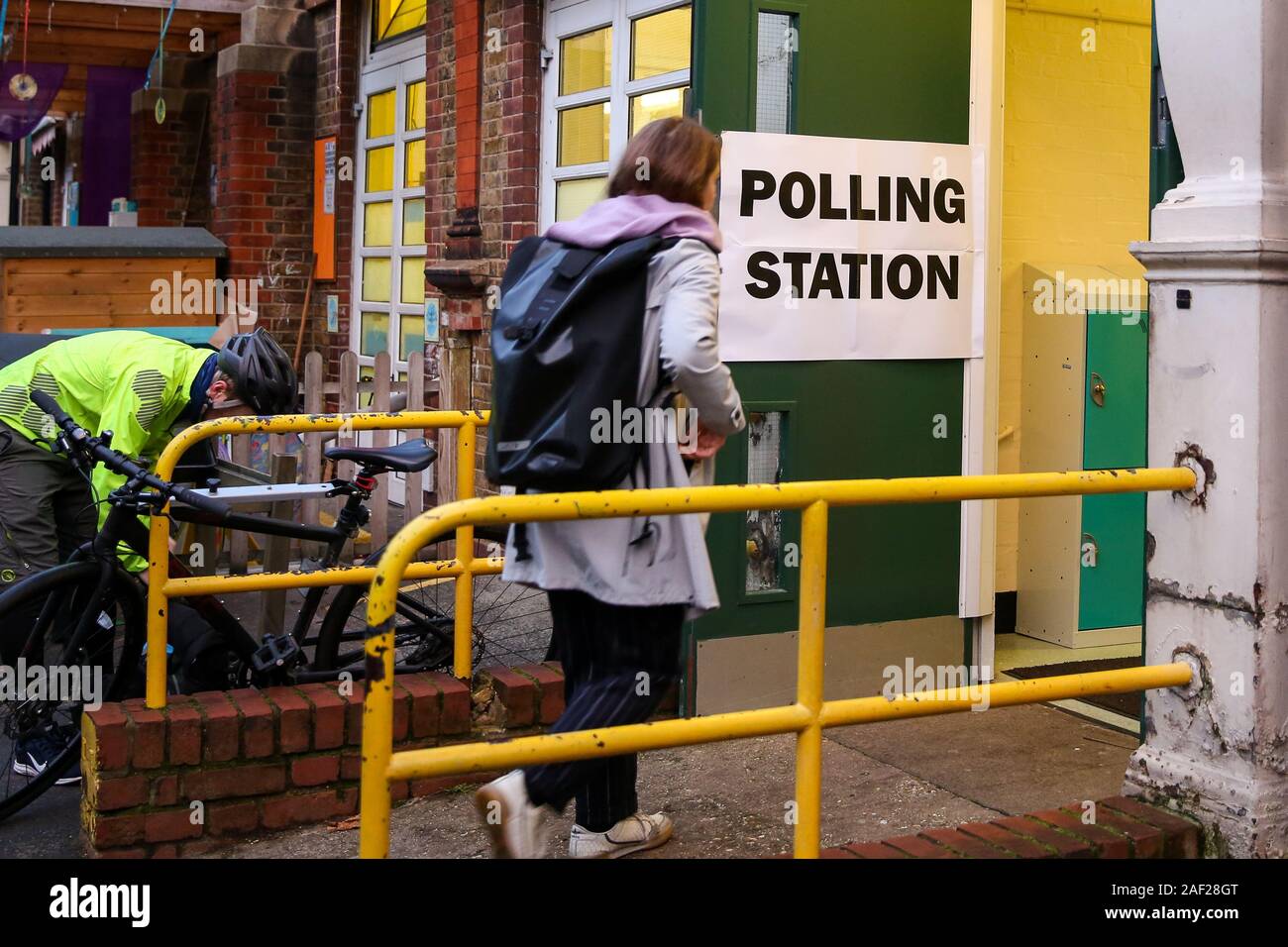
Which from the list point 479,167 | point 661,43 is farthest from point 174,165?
point 661,43

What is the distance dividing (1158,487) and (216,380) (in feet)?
9.88

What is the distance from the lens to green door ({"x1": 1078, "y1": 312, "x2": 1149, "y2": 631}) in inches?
266

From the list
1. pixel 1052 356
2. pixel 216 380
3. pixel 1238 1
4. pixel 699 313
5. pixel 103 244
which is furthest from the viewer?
pixel 103 244

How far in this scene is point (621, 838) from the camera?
4.26m

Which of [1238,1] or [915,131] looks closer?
[1238,1]

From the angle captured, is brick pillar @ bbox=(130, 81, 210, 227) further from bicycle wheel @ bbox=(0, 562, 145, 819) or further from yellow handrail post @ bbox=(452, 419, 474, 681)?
yellow handrail post @ bbox=(452, 419, 474, 681)

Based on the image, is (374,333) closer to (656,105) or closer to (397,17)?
(397,17)

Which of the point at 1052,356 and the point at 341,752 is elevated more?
the point at 1052,356

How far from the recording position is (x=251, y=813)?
4613mm

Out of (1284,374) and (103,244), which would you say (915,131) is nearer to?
(1284,374)

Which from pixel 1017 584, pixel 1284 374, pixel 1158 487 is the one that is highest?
pixel 1284 374

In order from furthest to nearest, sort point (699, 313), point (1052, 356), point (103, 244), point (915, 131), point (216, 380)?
1. point (103, 244)
2. point (1052, 356)
3. point (915, 131)
4. point (216, 380)
5. point (699, 313)

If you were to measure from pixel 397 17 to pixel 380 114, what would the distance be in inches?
28.2
